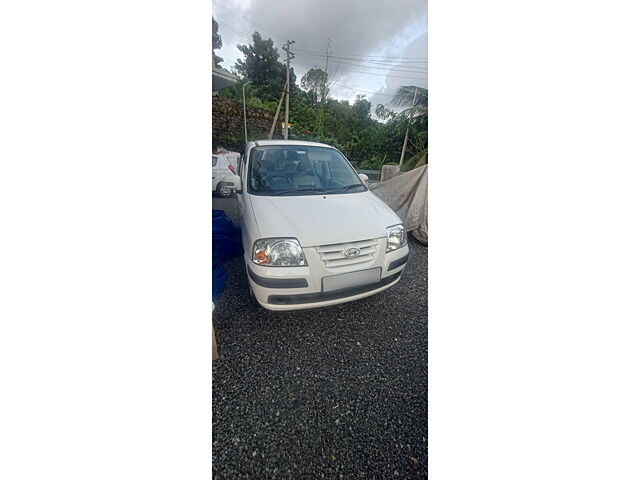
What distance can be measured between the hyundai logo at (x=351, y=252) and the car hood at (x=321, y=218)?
2.7 inches

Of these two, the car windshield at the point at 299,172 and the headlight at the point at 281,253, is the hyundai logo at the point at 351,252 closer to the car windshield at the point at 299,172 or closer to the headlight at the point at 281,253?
the headlight at the point at 281,253

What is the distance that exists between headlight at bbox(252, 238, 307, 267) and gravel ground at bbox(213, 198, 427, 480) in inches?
21.4

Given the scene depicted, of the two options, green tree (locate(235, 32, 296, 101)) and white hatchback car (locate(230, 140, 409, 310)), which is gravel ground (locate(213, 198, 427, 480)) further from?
Answer: green tree (locate(235, 32, 296, 101))

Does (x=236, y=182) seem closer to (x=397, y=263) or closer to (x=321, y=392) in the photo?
(x=397, y=263)

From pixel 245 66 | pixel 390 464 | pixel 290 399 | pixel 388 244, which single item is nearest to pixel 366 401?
pixel 390 464

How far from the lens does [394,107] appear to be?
7.55 meters

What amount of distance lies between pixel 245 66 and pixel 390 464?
12736mm

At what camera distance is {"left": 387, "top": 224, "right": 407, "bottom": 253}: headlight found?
1.86 m

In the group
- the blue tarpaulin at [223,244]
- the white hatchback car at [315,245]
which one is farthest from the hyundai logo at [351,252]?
the blue tarpaulin at [223,244]

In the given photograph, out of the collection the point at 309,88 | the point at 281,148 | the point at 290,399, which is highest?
the point at 309,88

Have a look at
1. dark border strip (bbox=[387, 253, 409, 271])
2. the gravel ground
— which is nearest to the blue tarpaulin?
the gravel ground

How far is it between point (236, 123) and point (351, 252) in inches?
424

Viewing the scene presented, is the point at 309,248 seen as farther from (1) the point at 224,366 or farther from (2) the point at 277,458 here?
(2) the point at 277,458

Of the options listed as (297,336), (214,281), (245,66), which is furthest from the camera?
(245,66)
